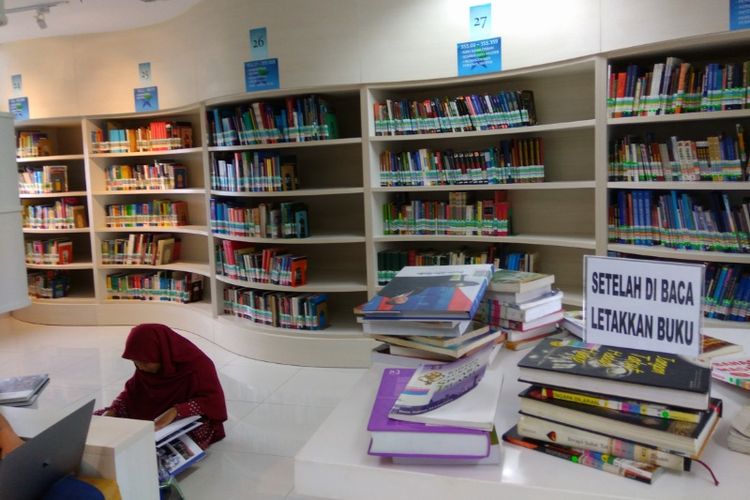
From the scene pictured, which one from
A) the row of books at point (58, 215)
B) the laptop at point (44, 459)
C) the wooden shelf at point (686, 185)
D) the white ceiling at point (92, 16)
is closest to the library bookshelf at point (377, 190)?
the wooden shelf at point (686, 185)

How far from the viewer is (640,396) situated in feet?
3.86

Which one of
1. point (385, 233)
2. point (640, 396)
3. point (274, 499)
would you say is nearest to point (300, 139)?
point (385, 233)

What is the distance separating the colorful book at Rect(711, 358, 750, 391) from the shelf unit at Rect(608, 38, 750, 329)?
1.86 meters

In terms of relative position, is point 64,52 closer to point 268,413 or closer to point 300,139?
point 300,139

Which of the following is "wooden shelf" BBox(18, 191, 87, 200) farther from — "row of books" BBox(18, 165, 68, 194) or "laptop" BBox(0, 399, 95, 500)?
"laptop" BBox(0, 399, 95, 500)

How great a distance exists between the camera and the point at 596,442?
1.19 m

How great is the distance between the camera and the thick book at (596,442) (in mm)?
1132

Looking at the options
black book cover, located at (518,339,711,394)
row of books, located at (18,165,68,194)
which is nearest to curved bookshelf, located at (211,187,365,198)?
row of books, located at (18,165,68,194)

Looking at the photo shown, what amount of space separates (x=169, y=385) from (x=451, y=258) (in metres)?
2.12

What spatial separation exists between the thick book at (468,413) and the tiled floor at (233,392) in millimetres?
1879

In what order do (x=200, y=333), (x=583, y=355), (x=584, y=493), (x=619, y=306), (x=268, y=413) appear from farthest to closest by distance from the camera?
(x=200, y=333) → (x=268, y=413) → (x=619, y=306) → (x=583, y=355) → (x=584, y=493)

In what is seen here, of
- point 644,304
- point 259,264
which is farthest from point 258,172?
point 644,304

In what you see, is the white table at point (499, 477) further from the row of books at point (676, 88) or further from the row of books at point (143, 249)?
the row of books at point (143, 249)

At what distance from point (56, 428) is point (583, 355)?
1252 mm
